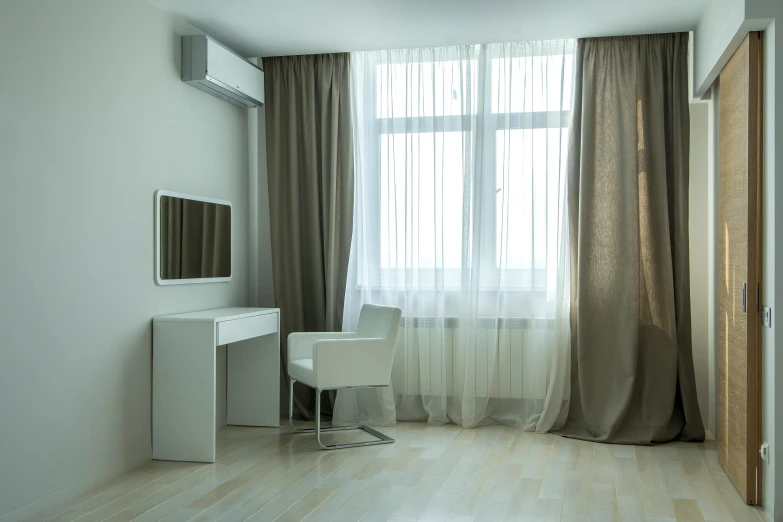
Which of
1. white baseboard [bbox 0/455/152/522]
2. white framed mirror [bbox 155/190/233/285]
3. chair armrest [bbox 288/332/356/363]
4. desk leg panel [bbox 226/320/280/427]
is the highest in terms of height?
white framed mirror [bbox 155/190/233/285]

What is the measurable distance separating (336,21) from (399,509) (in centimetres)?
278

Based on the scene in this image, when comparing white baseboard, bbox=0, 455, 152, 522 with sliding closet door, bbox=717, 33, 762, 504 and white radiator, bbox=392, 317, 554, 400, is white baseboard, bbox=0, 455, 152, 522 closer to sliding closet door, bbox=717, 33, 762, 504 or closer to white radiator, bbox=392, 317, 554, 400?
white radiator, bbox=392, 317, 554, 400

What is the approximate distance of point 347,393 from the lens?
16.3 feet

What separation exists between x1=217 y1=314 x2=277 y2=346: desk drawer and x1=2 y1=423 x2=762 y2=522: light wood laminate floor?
0.64m

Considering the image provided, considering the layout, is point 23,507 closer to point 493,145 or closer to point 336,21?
point 336,21

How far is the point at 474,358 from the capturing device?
487 cm

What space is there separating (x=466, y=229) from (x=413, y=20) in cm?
138

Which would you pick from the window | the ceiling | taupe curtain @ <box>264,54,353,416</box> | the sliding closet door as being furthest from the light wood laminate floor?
the ceiling

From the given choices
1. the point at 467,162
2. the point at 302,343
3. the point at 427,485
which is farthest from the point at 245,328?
the point at 467,162

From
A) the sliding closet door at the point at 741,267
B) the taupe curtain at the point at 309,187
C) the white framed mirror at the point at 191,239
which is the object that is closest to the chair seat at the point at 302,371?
the taupe curtain at the point at 309,187

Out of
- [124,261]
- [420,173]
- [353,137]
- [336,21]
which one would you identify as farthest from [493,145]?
[124,261]

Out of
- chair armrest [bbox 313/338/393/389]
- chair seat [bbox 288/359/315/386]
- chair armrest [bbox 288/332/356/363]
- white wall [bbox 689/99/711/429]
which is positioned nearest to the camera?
chair armrest [bbox 313/338/393/389]

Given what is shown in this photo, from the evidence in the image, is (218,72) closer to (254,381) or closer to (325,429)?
(254,381)

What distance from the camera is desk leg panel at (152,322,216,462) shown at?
3932mm
